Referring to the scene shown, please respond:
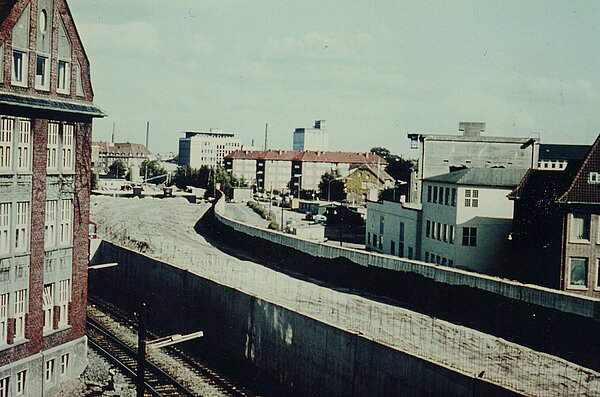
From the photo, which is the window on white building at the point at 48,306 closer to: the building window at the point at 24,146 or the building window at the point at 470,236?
the building window at the point at 24,146

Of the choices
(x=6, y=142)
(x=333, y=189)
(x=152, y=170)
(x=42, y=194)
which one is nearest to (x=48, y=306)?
(x=42, y=194)

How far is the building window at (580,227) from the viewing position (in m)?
35.0

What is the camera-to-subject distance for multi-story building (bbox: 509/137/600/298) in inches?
1369

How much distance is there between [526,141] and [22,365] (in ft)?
174

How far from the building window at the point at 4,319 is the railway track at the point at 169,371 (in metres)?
5.40

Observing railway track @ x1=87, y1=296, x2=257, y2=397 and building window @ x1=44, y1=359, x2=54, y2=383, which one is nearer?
building window @ x1=44, y1=359, x2=54, y2=383

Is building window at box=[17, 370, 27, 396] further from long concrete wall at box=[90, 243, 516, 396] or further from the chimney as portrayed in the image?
the chimney

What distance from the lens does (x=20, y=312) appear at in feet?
71.5

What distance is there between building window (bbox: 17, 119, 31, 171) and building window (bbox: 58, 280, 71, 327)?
15.0ft

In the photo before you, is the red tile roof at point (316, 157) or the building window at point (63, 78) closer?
the building window at point (63, 78)

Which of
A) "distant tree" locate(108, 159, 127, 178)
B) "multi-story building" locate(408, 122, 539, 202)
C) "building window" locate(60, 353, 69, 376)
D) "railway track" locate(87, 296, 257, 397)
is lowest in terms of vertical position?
"railway track" locate(87, 296, 257, 397)

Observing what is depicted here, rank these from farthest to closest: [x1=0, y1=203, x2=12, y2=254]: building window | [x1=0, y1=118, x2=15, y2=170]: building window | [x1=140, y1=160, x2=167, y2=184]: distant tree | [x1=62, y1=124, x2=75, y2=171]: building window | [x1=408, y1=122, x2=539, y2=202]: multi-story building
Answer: [x1=140, y1=160, x2=167, y2=184]: distant tree → [x1=408, y1=122, x2=539, y2=202]: multi-story building → [x1=62, y1=124, x2=75, y2=171]: building window → [x1=0, y1=203, x2=12, y2=254]: building window → [x1=0, y1=118, x2=15, y2=170]: building window

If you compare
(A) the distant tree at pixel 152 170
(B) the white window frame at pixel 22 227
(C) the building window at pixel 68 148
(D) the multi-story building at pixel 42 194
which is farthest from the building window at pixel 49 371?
(A) the distant tree at pixel 152 170

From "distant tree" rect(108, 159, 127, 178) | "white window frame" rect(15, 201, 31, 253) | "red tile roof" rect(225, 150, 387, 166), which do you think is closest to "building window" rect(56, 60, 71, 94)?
"white window frame" rect(15, 201, 31, 253)
